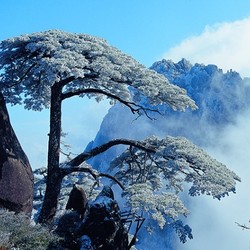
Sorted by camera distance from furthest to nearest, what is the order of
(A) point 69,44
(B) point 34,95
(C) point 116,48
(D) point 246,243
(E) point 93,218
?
(D) point 246,243 → (B) point 34,95 → (C) point 116,48 → (A) point 69,44 → (E) point 93,218

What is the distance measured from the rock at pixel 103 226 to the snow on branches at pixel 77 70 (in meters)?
3.45

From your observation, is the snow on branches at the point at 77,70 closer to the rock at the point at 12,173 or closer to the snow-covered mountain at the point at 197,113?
the rock at the point at 12,173

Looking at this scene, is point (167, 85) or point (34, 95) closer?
point (167, 85)

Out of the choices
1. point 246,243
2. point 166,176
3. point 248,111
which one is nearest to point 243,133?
point 248,111

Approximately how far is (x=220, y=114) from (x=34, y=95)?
8476 centimetres

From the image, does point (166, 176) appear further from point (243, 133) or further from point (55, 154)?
point (243, 133)

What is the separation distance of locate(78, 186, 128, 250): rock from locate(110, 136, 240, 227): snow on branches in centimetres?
82

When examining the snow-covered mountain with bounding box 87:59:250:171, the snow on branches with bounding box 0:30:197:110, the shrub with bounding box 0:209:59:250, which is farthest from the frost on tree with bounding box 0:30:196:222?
the snow-covered mountain with bounding box 87:59:250:171

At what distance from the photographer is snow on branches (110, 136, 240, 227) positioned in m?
11.3

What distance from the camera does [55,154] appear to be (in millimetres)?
14422

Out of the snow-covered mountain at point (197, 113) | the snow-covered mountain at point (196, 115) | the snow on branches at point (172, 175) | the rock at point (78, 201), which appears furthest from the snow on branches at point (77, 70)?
the snow-covered mountain at point (197, 113)

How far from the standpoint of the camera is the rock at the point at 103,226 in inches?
375

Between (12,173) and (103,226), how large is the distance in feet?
13.2

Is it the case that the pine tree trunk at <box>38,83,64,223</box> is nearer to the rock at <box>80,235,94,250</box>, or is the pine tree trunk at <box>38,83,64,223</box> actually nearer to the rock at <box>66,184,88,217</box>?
the rock at <box>66,184,88,217</box>
